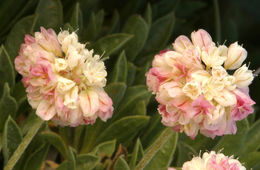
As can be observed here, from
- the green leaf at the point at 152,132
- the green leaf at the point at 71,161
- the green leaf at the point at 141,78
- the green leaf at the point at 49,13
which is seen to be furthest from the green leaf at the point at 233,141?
the green leaf at the point at 49,13

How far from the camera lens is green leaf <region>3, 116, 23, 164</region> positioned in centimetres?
109

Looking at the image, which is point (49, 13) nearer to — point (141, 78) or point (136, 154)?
point (141, 78)

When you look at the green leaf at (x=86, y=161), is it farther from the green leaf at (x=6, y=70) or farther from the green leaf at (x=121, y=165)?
the green leaf at (x=6, y=70)

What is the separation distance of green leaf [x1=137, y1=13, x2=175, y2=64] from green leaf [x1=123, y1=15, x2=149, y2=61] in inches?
3.6

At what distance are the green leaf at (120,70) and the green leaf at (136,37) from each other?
136mm

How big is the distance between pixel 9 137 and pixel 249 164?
0.57 meters

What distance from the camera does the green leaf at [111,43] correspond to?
132cm

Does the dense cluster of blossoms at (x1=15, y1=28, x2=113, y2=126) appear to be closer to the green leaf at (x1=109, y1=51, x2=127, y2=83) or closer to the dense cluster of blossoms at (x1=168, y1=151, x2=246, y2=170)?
the dense cluster of blossoms at (x1=168, y1=151, x2=246, y2=170)

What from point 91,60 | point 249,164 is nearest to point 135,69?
point 249,164

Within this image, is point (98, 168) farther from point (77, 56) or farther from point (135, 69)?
point (77, 56)

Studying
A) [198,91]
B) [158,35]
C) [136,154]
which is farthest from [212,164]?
[158,35]

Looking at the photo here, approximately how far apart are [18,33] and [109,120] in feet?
1.01

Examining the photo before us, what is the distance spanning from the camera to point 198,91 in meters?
0.83

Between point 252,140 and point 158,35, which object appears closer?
point 252,140
